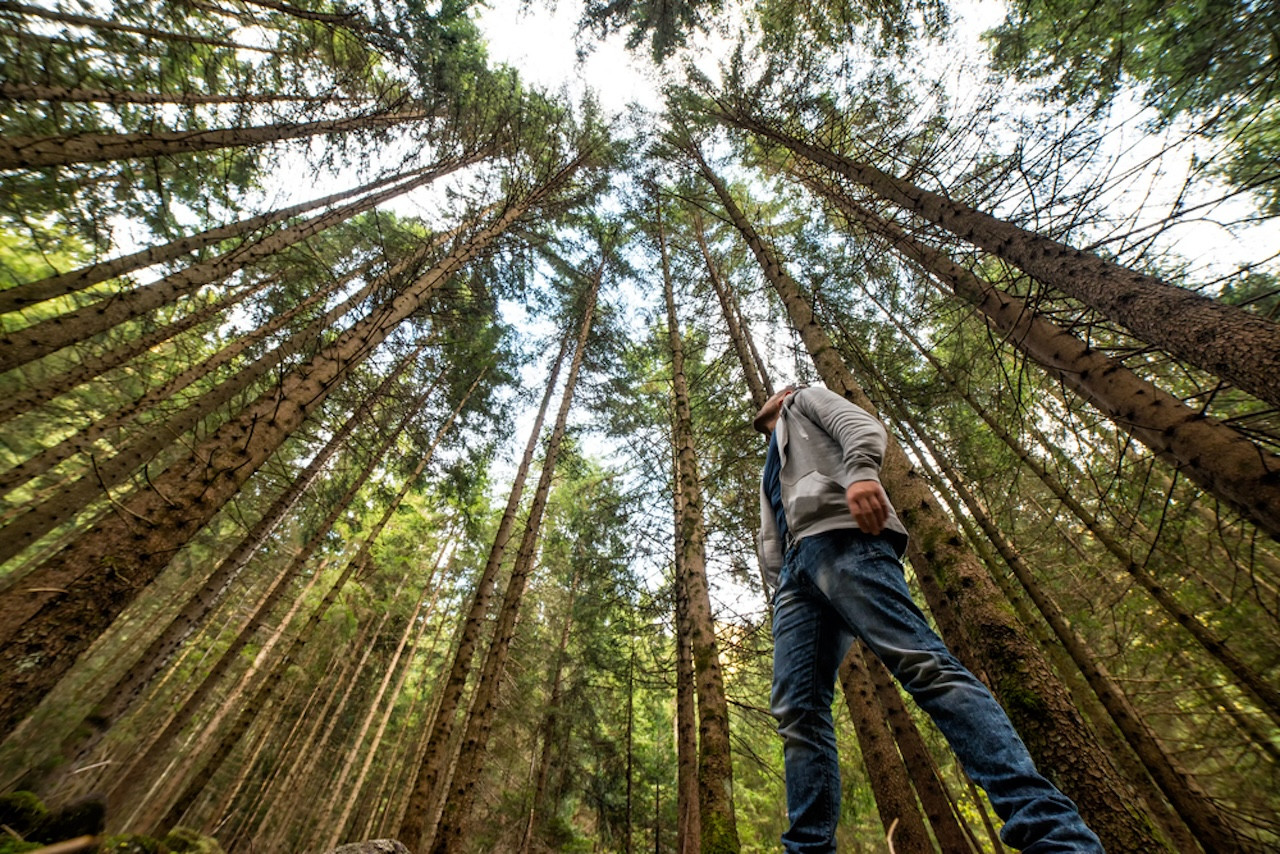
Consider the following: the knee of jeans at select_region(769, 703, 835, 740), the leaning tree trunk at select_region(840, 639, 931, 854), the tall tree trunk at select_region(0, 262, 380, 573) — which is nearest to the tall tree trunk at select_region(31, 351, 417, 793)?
the tall tree trunk at select_region(0, 262, 380, 573)

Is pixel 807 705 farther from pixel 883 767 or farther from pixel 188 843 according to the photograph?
pixel 883 767

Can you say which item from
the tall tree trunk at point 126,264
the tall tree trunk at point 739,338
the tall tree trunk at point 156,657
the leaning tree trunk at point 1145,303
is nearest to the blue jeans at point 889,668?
the leaning tree trunk at point 1145,303

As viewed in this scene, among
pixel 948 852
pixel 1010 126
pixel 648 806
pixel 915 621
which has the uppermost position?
pixel 1010 126

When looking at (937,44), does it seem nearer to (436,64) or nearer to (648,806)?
(436,64)

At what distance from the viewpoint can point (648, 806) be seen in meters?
13.0

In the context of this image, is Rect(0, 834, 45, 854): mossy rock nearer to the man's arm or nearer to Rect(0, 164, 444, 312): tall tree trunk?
the man's arm

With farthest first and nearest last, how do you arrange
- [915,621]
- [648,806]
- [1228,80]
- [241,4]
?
[648,806] < [241,4] < [1228,80] < [915,621]

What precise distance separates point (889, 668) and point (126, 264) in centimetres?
1009

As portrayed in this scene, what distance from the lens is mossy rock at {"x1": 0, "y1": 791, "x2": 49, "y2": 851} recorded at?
7.59 feet

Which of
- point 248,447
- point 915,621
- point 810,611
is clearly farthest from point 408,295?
point 915,621

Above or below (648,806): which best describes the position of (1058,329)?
above

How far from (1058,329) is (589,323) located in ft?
35.8

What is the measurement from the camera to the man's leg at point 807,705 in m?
1.83

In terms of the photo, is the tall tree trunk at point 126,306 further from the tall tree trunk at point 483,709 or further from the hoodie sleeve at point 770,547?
the hoodie sleeve at point 770,547
